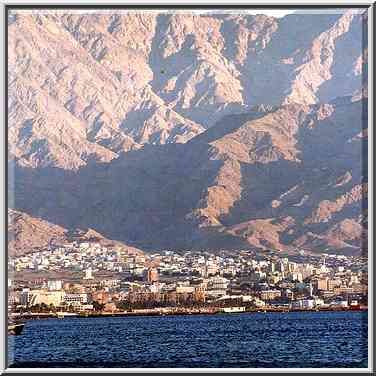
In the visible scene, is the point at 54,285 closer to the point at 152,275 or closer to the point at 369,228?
the point at 152,275

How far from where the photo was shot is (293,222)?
127562mm

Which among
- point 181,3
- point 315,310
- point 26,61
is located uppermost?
point 26,61

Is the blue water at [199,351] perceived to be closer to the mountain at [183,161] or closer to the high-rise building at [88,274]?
the high-rise building at [88,274]

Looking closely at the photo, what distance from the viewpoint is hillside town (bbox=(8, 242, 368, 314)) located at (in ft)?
285

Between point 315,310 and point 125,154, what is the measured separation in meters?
83.5

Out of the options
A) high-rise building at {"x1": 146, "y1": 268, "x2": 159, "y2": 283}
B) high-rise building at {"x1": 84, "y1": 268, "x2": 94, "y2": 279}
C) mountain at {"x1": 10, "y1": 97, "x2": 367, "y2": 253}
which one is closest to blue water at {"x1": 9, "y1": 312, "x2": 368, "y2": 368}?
high-rise building at {"x1": 84, "y1": 268, "x2": 94, "y2": 279}

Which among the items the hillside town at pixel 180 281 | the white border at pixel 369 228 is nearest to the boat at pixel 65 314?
the hillside town at pixel 180 281

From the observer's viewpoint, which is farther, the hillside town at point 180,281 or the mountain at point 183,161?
the mountain at point 183,161

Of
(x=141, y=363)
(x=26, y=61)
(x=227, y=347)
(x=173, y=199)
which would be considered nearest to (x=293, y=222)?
(x=173, y=199)

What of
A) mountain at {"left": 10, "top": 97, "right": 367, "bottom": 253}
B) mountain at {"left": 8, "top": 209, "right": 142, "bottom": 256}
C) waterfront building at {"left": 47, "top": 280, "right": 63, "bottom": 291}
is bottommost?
waterfront building at {"left": 47, "top": 280, "right": 63, "bottom": 291}

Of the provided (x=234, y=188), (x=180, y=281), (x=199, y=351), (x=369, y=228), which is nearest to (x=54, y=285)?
(x=180, y=281)

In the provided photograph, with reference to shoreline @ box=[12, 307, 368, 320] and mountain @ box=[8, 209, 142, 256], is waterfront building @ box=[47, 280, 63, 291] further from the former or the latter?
shoreline @ box=[12, 307, 368, 320]

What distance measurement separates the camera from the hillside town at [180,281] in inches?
3415

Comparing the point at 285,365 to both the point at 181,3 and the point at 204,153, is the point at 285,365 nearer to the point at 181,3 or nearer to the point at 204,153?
the point at 181,3
